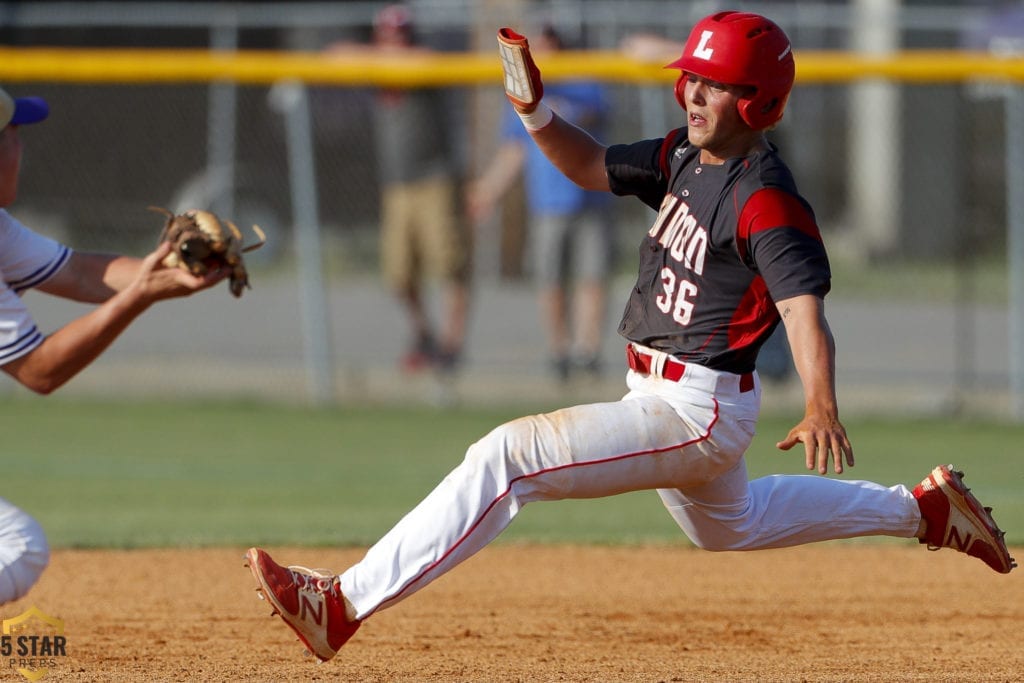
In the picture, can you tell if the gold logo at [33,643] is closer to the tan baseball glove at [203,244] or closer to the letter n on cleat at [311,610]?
the letter n on cleat at [311,610]

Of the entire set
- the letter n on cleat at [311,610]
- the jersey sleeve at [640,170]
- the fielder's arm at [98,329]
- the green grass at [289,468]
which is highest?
the jersey sleeve at [640,170]

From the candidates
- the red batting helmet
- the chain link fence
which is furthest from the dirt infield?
the chain link fence

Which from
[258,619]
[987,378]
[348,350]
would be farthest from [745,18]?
[348,350]

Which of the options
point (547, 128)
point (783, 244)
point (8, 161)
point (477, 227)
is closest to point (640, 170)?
Result: point (547, 128)

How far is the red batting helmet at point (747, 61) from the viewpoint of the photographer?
4105mm

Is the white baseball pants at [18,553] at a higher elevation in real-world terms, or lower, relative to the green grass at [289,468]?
higher

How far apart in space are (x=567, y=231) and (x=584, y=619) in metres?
5.35

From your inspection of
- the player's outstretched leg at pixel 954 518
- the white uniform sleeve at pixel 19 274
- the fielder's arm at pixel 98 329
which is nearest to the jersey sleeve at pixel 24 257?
the white uniform sleeve at pixel 19 274

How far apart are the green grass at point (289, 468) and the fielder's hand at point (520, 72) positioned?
2.46 metres

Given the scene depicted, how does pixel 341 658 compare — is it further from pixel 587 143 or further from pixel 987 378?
pixel 987 378

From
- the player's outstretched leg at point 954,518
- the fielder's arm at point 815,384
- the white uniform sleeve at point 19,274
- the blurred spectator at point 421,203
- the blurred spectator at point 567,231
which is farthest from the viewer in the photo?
the blurred spectator at point 421,203

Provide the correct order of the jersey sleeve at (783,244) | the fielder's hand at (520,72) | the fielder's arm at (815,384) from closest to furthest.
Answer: the fielder's arm at (815,384) → the jersey sleeve at (783,244) → the fielder's hand at (520,72)

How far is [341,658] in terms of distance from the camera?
4.54m

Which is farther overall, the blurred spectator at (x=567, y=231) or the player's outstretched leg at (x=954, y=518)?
the blurred spectator at (x=567, y=231)
